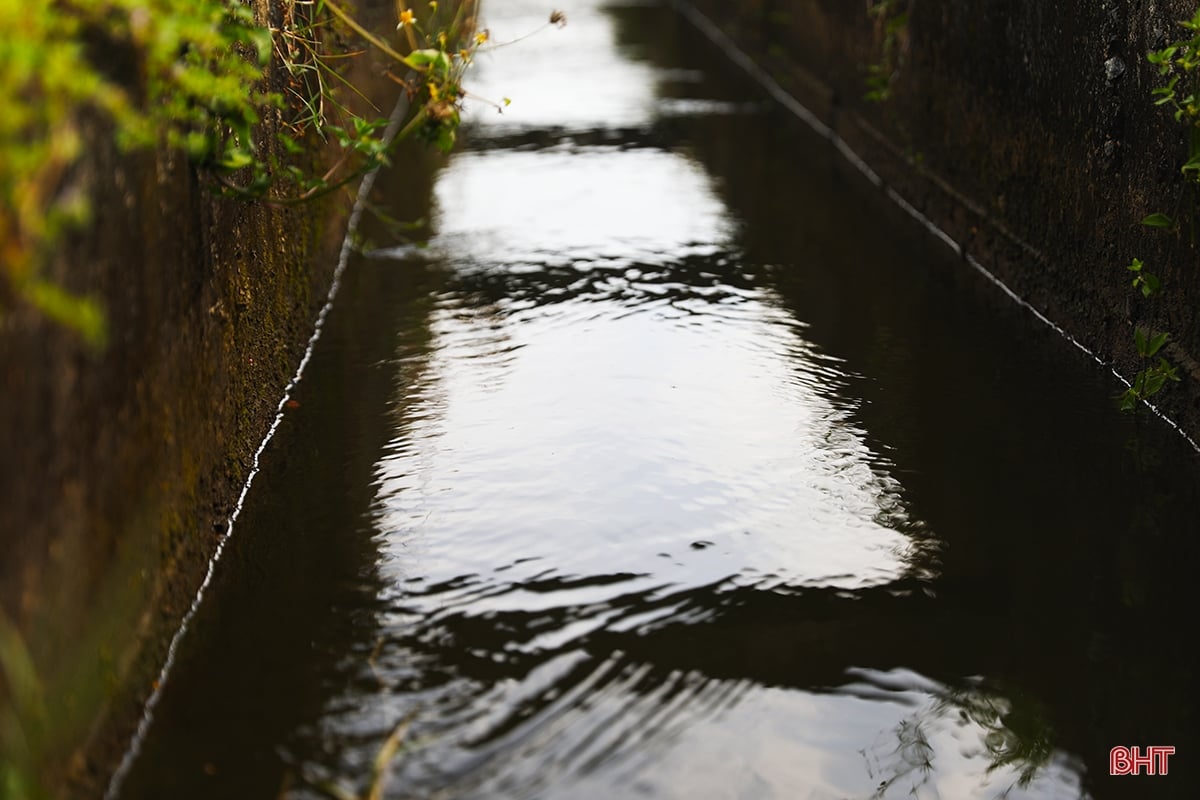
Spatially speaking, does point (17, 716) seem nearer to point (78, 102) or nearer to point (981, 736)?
point (78, 102)

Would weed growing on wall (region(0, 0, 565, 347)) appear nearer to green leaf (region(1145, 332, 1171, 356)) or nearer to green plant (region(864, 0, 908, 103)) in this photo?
green leaf (region(1145, 332, 1171, 356))

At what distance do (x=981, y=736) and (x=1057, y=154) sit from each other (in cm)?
357

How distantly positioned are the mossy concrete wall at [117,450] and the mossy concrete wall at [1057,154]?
316cm

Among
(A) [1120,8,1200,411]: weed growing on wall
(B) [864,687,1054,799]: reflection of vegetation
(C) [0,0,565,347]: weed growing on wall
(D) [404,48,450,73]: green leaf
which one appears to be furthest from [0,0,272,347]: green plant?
(A) [1120,8,1200,411]: weed growing on wall

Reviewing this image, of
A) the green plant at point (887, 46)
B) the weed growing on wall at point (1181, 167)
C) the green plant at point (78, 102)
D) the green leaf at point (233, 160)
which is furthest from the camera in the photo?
the green plant at point (887, 46)

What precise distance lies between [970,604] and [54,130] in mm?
2525

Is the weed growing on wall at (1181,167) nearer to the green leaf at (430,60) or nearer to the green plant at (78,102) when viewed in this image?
the green leaf at (430,60)

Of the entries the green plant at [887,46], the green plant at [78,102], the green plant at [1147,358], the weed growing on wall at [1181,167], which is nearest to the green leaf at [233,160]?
the green plant at [78,102]

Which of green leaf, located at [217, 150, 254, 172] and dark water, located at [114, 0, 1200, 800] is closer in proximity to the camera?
dark water, located at [114, 0, 1200, 800]

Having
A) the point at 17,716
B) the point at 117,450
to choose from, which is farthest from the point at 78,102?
the point at 17,716

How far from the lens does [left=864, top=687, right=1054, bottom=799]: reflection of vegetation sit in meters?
3.07

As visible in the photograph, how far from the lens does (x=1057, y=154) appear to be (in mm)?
6074

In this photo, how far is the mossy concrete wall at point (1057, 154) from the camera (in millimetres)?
4977

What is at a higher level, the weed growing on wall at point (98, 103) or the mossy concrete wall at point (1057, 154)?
the weed growing on wall at point (98, 103)
